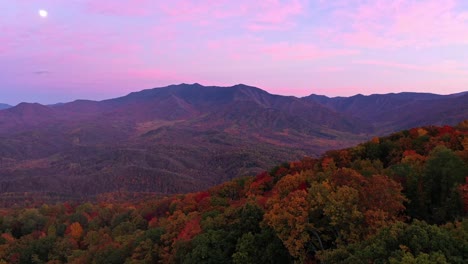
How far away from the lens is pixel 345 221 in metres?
28.6

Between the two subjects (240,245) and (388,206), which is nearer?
(388,206)

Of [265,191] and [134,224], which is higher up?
[265,191]

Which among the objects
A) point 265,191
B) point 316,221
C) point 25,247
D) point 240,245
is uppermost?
point 316,221

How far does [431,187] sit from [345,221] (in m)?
18.1

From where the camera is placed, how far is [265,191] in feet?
245

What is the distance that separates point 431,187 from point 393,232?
21.2 m

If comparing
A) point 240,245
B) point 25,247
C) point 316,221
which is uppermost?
point 316,221

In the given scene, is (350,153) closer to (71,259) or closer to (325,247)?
(325,247)

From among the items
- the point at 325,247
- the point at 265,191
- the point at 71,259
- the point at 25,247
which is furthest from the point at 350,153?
the point at 25,247

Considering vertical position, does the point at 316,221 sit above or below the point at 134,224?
above

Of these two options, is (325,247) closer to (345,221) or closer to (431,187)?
(345,221)

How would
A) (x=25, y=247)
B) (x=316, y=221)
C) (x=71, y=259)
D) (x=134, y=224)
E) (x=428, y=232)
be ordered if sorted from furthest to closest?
1. (x=134, y=224)
2. (x=25, y=247)
3. (x=71, y=259)
4. (x=316, y=221)
5. (x=428, y=232)

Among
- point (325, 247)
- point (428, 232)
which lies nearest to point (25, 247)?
point (325, 247)

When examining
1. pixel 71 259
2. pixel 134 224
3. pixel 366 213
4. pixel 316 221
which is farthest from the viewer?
pixel 134 224
